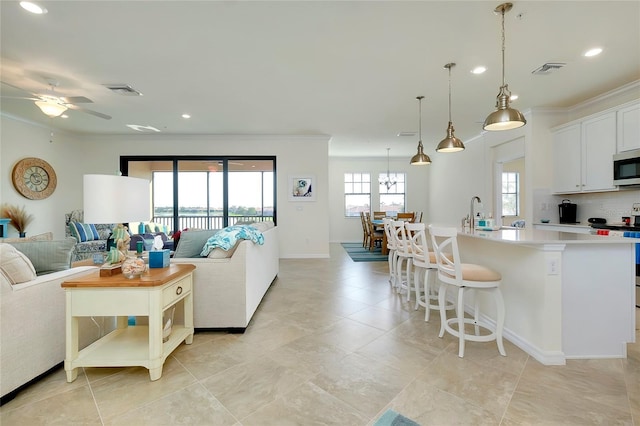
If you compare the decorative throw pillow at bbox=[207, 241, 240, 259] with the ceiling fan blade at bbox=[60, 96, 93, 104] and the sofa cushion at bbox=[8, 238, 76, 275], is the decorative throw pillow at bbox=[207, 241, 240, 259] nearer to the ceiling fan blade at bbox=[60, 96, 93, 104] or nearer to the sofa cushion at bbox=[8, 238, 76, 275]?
the sofa cushion at bbox=[8, 238, 76, 275]

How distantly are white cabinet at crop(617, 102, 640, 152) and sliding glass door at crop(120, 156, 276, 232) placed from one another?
5.75 m

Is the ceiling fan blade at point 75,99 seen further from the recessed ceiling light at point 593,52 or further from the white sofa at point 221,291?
the recessed ceiling light at point 593,52

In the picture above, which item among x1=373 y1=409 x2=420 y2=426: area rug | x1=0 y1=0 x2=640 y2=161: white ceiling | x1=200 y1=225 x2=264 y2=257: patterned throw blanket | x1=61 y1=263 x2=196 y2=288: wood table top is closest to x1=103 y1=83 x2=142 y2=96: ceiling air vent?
x1=0 y1=0 x2=640 y2=161: white ceiling

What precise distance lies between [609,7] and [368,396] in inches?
137

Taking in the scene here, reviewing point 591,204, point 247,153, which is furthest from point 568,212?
point 247,153

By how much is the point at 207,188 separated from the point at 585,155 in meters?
7.00

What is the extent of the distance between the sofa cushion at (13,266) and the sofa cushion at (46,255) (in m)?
0.41

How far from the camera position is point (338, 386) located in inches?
70.6

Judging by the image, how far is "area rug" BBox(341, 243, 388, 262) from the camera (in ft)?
20.5

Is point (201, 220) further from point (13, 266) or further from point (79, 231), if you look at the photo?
point (13, 266)

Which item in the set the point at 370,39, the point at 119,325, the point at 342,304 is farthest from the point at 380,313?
the point at 370,39

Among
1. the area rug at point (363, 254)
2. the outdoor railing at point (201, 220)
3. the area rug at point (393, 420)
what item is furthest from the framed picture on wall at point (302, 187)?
the area rug at point (393, 420)

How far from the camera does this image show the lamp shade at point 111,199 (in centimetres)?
186

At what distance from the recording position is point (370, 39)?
264 cm
